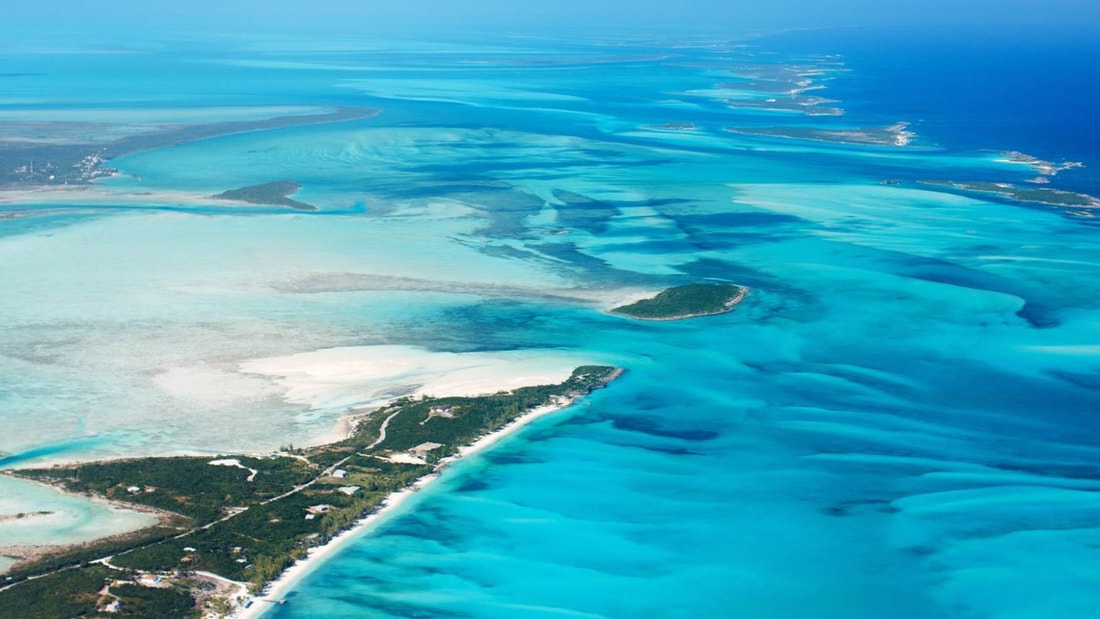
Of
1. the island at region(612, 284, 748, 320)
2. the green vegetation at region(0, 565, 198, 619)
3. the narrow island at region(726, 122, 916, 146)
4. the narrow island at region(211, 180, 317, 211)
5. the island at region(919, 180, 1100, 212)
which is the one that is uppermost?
the narrow island at region(726, 122, 916, 146)

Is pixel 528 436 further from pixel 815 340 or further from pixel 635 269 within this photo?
pixel 635 269

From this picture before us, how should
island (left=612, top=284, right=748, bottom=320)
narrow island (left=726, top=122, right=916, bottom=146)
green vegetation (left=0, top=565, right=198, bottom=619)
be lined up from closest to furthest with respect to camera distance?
green vegetation (left=0, top=565, right=198, bottom=619)
island (left=612, top=284, right=748, bottom=320)
narrow island (left=726, top=122, right=916, bottom=146)

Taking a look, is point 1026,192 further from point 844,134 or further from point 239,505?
point 239,505

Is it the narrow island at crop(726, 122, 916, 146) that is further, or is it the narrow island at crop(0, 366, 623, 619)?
the narrow island at crop(726, 122, 916, 146)

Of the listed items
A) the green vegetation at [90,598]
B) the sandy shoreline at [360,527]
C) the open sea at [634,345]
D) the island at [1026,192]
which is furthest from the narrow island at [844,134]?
the green vegetation at [90,598]

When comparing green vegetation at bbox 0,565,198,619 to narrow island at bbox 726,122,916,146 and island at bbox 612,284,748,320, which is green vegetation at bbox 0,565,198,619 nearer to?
island at bbox 612,284,748,320

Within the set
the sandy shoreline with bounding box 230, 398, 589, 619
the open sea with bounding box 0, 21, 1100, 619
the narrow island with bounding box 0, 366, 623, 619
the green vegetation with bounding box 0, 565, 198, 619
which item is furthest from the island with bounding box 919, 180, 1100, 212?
the green vegetation with bounding box 0, 565, 198, 619

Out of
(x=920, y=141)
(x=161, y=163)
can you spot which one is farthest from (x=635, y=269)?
(x=920, y=141)
